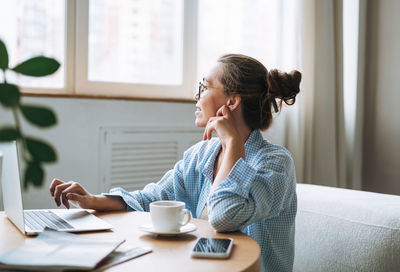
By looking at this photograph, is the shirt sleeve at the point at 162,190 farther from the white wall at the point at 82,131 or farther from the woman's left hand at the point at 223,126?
the white wall at the point at 82,131

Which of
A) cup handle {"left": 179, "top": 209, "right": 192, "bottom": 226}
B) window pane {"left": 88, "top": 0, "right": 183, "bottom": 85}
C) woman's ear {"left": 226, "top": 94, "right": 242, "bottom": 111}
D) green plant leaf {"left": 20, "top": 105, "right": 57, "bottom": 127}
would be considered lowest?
cup handle {"left": 179, "top": 209, "right": 192, "bottom": 226}

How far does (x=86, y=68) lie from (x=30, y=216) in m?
1.52

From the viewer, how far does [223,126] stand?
129 centimetres

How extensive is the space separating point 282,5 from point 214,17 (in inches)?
16.5

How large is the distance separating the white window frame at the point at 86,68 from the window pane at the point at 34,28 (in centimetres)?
4

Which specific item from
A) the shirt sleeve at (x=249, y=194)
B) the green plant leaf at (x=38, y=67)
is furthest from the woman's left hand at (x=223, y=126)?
the green plant leaf at (x=38, y=67)

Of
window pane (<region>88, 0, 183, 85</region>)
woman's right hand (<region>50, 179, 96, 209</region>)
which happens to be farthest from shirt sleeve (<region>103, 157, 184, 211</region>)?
window pane (<region>88, 0, 183, 85</region>)

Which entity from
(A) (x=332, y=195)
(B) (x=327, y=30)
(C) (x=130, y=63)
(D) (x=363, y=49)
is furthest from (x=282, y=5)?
(A) (x=332, y=195)

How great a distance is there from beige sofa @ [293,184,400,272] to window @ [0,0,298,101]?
141 centimetres

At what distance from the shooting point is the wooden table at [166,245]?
0.81m

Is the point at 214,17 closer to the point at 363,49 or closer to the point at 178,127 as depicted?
the point at 178,127

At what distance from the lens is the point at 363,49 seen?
3.27 meters

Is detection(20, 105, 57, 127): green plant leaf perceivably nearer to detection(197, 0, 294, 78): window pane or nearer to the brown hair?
the brown hair

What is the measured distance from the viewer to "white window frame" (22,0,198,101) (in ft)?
8.18
